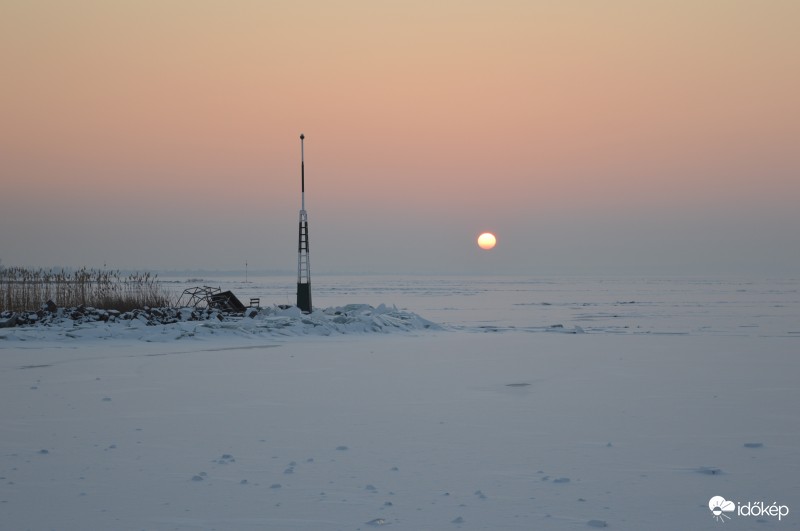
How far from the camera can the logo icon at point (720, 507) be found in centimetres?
476

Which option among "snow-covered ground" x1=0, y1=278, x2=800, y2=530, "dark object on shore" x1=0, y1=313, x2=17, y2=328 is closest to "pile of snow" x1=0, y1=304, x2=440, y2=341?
"dark object on shore" x1=0, y1=313, x2=17, y2=328

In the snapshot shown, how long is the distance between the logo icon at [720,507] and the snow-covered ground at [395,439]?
0.05 m

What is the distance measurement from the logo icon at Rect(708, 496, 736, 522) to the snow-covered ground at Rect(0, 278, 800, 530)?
1.9 inches

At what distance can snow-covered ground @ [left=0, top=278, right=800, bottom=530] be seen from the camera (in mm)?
4875

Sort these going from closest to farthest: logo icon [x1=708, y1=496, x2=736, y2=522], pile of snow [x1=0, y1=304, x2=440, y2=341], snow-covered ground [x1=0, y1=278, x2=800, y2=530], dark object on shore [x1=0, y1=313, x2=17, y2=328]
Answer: logo icon [x1=708, y1=496, x2=736, y2=522]
snow-covered ground [x1=0, y1=278, x2=800, y2=530]
pile of snow [x1=0, y1=304, x2=440, y2=341]
dark object on shore [x1=0, y1=313, x2=17, y2=328]

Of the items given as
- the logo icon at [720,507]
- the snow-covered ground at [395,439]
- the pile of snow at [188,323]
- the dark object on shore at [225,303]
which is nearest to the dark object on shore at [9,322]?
the pile of snow at [188,323]

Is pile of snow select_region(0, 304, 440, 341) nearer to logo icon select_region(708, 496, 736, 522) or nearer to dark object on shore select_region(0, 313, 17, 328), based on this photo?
dark object on shore select_region(0, 313, 17, 328)

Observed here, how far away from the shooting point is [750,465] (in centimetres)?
599

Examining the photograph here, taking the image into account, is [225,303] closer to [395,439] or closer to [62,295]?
[62,295]

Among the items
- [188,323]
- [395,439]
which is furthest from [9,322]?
[395,439]

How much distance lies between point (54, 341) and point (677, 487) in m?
15.5

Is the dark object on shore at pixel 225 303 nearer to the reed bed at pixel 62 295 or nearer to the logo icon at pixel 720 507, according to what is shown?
the reed bed at pixel 62 295

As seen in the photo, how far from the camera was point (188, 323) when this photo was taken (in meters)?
19.2

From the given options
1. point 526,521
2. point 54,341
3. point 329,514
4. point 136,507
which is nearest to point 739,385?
point 526,521
